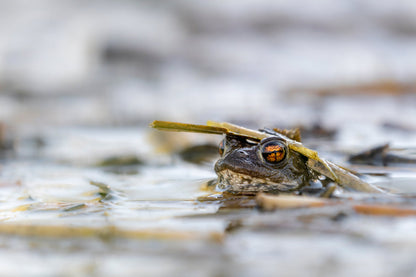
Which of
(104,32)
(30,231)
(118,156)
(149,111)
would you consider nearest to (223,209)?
(30,231)

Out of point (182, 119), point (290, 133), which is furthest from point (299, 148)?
point (182, 119)

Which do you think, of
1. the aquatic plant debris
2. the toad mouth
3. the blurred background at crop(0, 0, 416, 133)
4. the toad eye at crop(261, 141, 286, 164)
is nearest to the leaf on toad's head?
the aquatic plant debris

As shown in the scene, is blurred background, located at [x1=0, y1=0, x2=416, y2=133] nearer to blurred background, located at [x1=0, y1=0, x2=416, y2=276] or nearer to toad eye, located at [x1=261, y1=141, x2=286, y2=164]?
blurred background, located at [x1=0, y1=0, x2=416, y2=276]

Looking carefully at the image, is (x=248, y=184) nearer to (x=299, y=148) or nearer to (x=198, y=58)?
(x=299, y=148)

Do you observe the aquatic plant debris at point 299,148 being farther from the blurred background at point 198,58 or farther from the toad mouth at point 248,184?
the blurred background at point 198,58

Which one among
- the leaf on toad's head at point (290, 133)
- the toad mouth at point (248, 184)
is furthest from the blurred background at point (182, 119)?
the leaf on toad's head at point (290, 133)

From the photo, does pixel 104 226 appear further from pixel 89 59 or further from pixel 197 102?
pixel 89 59
